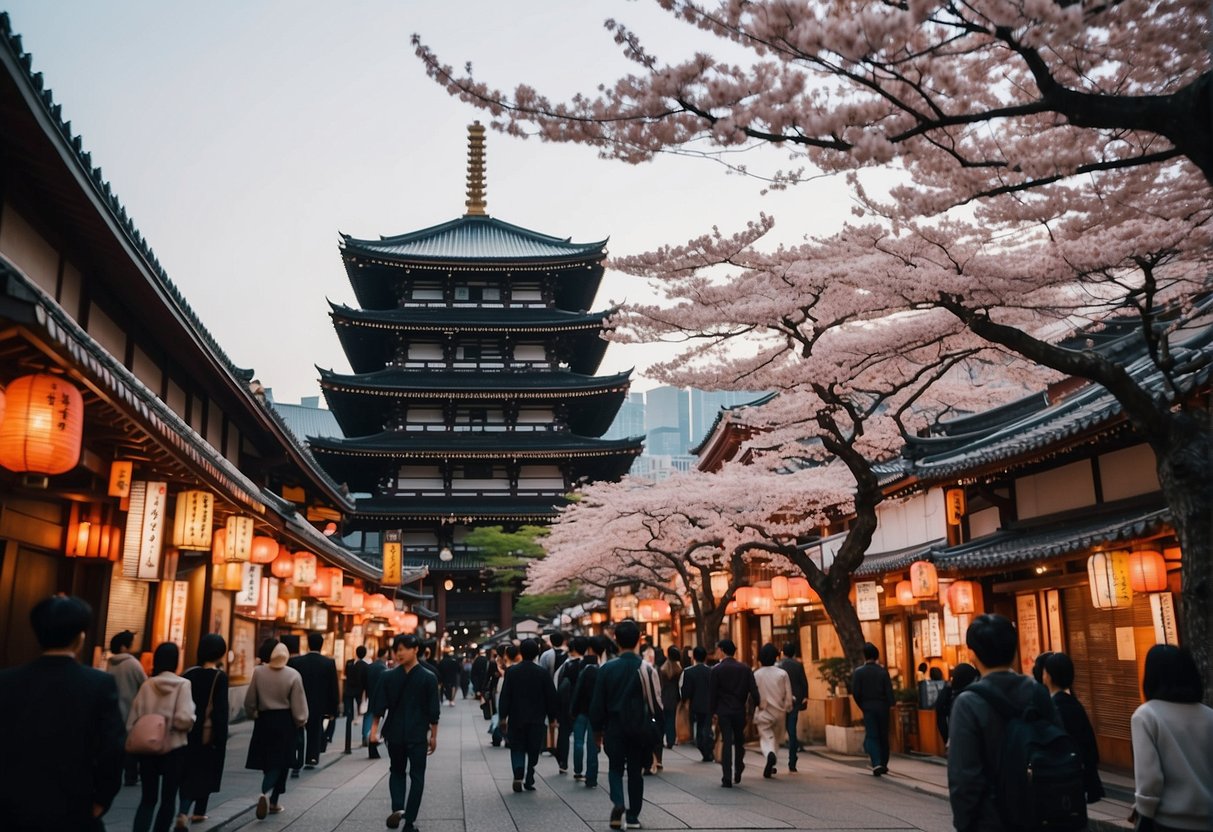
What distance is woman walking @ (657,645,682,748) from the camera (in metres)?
17.8

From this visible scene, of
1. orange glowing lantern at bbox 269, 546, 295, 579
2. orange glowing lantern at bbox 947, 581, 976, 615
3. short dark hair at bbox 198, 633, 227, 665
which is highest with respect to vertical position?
orange glowing lantern at bbox 269, 546, 295, 579

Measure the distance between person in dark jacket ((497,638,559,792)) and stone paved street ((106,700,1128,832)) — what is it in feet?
1.32

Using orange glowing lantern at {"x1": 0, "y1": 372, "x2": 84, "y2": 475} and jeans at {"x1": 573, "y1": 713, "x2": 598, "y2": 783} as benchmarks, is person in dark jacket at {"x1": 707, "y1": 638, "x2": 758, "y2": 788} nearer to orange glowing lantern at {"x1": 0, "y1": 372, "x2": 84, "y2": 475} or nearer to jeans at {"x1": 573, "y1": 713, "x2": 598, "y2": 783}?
jeans at {"x1": 573, "y1": 713, "x2": 598, "y2": 783}

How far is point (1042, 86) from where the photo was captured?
6406 mm

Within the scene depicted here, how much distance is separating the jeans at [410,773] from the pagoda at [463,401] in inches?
1349

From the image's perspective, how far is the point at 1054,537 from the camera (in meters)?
14.7

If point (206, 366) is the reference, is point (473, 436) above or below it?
above

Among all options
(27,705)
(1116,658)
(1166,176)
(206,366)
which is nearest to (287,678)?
(27,705)

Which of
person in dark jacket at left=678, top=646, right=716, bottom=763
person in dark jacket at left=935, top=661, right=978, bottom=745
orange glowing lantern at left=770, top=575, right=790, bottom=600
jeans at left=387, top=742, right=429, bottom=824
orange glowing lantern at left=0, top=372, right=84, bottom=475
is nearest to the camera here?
orange glowing lantern at left=0, top=372, right=84, bottom=475

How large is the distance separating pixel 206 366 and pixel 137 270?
14.8ft

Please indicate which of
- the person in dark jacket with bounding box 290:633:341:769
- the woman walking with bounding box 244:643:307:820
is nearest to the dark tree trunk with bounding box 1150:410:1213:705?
the woman walking with bounding box 244:643:307:820

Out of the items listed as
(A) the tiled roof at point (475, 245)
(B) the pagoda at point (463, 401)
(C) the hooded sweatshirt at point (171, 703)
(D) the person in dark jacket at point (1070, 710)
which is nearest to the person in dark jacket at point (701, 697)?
(D) the person in dark jacket at point (1070, 710)

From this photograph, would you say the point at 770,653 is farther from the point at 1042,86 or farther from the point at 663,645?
the point at 663,645

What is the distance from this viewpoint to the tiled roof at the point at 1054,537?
11.6 m
